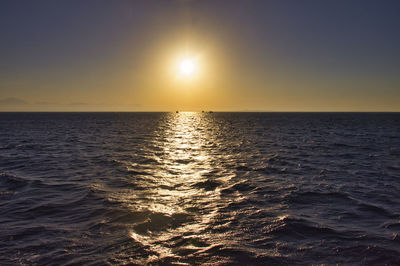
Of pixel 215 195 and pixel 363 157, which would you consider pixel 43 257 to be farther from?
pixel 363 157

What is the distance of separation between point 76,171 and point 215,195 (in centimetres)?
1097

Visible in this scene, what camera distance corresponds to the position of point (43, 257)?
23.1ft

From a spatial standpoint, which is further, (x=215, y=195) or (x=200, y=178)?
(x=200, y=178)

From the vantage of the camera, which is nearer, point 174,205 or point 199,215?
point 199,215

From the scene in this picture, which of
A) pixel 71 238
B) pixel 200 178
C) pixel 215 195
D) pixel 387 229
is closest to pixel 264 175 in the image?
pixel 200 178

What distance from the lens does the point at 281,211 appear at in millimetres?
10859

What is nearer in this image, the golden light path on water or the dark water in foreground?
the dark water in foreground

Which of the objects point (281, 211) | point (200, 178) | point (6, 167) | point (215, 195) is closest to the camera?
point (281, 211)

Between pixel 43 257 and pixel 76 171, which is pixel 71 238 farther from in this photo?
pixel 76 171

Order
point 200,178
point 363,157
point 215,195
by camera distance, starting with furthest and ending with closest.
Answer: point 363,157
point 200,178
point 215,195

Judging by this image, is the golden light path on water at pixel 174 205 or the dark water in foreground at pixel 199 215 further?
→ the golden light path on water at pixel 174 205

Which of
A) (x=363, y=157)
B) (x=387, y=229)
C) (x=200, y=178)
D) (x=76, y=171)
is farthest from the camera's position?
(x=363, y=157)

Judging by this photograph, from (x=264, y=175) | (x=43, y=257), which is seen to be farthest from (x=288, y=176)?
(x=43, y=257)

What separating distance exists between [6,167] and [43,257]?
16.6 metres
